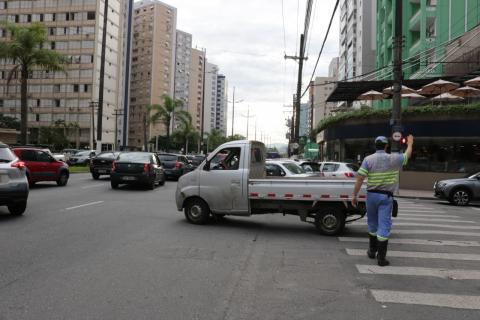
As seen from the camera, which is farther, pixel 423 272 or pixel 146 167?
pixel 146 167

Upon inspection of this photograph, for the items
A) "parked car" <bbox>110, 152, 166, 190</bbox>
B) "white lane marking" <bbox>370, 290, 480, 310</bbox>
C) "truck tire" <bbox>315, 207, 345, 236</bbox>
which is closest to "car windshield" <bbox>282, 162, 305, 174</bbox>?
"truck tire" <bbox>315, 207, 345, 236</bbox>

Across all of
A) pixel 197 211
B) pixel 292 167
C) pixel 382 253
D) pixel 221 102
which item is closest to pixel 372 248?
pixel 382 253

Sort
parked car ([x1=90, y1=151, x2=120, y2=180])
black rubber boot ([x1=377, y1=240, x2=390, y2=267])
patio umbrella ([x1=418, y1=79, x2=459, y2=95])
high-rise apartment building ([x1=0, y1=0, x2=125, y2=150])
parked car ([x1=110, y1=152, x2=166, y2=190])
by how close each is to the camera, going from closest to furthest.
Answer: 1. black rubber boot ([x1=377, y1=240, x2=390, y2=267])
2. parked car ([x1=110, y1=152, x2=166, y2=190])
3. parked car ([x1=90, y1=151, x2=120, y2=180])
4. patio umbrella ([x1=418, y1=79, x2=459, y2=95])
5. high-rise apartment building ([x1=0, y1=0, x2=125, y2=150])

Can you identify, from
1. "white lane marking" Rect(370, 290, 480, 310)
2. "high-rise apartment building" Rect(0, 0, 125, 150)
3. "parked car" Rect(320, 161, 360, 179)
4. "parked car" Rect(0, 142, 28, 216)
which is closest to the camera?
"white lane marking" Rect(370, 290, 480, 310)

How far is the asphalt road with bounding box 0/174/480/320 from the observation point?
4.80 m

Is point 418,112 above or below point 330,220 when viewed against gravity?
above

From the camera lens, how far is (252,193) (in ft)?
32.2

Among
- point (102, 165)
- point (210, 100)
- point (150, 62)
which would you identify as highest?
point (150, 62)

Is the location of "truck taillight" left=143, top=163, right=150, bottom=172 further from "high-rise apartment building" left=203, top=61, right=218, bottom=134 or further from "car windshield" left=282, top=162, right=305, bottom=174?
"high-rise apartment building" left=203, top=61, right=218, bottom=134

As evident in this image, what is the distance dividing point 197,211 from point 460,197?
39.8 ft

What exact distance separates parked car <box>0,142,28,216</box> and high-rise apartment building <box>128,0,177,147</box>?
370 feet

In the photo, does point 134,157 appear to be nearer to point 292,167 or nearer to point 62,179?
point 62,179

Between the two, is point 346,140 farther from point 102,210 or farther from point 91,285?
point 91,285

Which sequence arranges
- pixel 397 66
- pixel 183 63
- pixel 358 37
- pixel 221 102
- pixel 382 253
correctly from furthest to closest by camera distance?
1. pixel 221 102
2. pixel 183 63
3. pixel 358 37
4. pixel 397 66
5. pixel 382 253
